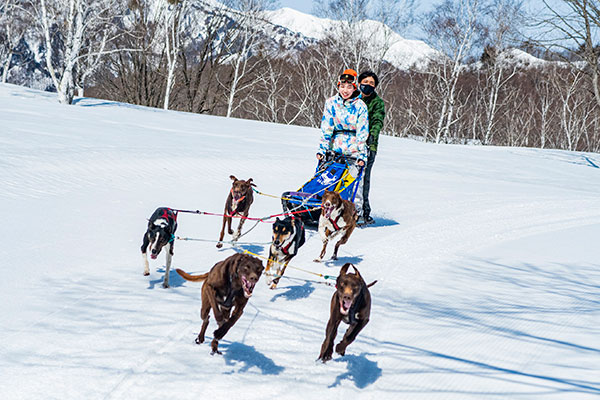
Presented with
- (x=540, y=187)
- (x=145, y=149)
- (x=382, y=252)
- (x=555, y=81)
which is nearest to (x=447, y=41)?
(x=555, y=81)

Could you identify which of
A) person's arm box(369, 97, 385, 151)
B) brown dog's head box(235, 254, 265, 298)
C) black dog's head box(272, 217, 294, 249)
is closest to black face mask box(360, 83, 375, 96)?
person's arm box(369, 97, 385, 151)

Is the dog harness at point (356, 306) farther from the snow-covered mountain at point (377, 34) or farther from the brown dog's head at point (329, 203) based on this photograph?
the snow-covered mountain at point (377, 34)

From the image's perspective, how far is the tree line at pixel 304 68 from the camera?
29562 millimetres

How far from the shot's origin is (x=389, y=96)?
40.9 metres

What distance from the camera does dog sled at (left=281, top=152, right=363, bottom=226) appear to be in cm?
634

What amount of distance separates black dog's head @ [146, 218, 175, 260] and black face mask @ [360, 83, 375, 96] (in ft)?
13.9

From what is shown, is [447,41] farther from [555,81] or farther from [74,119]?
[74,119]

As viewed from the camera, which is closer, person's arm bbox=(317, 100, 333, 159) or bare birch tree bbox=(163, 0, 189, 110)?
person's arm bbox=(317, 100, 333, 159)

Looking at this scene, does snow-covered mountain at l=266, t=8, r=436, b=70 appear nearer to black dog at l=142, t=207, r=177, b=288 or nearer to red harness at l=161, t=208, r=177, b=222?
red harness at l=161, t=208, r=177, b=222

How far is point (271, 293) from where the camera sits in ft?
14.7

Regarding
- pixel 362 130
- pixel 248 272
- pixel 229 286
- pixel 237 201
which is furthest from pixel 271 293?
pixel 362 130

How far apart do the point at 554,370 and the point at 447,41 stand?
30057mm

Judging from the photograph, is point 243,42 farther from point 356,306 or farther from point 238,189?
point 356,306

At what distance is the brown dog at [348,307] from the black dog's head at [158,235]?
192 cm
